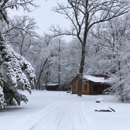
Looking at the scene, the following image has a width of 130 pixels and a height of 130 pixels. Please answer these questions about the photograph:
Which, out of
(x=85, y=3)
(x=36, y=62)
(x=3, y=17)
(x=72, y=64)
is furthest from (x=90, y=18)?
(x=36, y=62)

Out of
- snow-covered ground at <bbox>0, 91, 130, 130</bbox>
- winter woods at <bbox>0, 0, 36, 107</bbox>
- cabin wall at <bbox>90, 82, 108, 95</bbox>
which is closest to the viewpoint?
snow-covered ground at <bbox>0, 91, 130, 130</bbox>

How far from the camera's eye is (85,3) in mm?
25844

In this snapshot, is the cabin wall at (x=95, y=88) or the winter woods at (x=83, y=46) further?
the cabin wall at (x=95, y=88)

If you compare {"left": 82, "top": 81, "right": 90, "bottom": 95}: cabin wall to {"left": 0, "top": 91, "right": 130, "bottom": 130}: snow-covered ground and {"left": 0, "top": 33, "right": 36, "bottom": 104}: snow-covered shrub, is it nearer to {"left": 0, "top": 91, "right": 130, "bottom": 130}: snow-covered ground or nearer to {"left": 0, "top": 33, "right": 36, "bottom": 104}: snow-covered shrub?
{"left": 0, "top": 91, "right": 130, "bottom": 130}: snow-covered ground

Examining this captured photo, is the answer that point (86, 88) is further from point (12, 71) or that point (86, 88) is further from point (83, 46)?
point (12, 71)

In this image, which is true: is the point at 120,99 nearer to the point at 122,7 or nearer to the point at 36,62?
the point at 122,7

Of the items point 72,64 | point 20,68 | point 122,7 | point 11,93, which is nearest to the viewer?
point 20,68

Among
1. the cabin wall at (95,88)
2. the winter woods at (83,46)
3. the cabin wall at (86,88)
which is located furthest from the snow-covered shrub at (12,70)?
the cabin wall at (95,88)

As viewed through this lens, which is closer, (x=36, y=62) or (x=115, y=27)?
(x=115, y=27)

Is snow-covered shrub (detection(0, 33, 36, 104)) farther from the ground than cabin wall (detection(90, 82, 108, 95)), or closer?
farther from the ground

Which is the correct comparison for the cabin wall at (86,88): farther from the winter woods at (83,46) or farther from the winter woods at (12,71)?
the winter woods at (12,71)

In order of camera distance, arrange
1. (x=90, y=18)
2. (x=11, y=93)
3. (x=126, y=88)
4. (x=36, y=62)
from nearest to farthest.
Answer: (x=11, y=93) < (x=126, y=88) < (x=90, y=18) < (x=36, y=62)

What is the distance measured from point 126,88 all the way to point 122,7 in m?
11.4

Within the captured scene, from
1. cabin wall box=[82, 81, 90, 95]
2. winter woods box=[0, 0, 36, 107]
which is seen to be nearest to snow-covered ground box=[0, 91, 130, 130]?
winter woods box=[0, 0, 36, 107]
